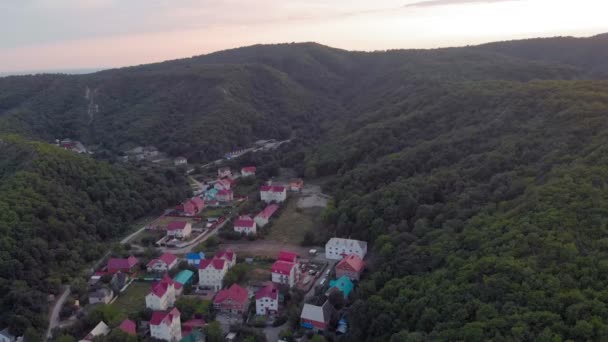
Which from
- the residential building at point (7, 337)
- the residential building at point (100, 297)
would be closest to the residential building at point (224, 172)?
the residential building at point (100, 297)

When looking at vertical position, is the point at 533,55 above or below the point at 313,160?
above

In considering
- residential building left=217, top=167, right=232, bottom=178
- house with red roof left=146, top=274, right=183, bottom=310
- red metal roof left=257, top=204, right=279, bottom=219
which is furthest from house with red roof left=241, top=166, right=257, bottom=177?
house with red roof left=146, top=274, right=183, bottom=310

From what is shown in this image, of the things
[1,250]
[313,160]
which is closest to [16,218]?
[1,250]

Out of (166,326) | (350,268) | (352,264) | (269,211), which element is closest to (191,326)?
Answer: (166,326)

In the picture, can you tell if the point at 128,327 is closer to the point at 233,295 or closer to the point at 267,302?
the point at 233,295

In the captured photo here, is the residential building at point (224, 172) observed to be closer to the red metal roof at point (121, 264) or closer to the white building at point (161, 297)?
the red metal roof at point (121, 264)

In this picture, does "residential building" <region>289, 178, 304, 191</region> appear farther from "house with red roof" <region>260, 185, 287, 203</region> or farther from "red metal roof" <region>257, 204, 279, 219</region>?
"red metal roof" <region>257, 204, 279, 219</region>

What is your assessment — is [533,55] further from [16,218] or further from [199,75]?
[16,218]
